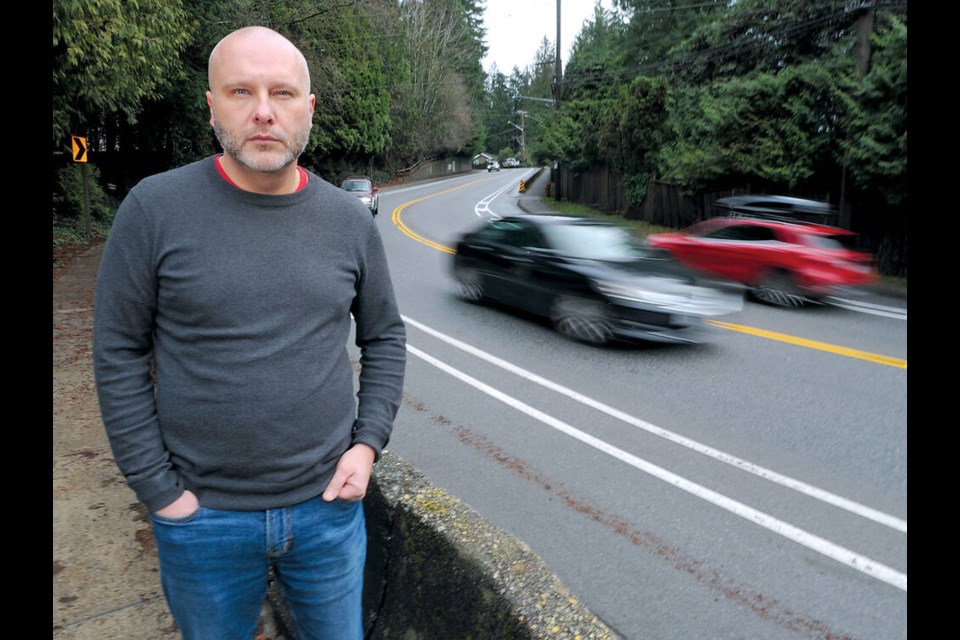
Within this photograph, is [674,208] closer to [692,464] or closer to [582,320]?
[582,320]

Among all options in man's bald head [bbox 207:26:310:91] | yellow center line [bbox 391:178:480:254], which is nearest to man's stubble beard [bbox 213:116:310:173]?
man's bald head [bbox 207:26:310:91]

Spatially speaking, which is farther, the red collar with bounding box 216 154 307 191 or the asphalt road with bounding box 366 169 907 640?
the asphalt road with bounding box 366 169 907 640

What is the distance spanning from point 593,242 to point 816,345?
3.13 m

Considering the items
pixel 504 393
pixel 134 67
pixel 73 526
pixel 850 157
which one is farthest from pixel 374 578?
pixel 850 157

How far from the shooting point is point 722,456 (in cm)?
562

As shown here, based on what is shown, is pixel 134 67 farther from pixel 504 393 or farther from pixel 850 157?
pixel 850 157

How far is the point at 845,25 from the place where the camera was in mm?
22766

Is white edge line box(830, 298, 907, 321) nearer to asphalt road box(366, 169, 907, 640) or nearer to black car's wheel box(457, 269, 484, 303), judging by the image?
asphalt road box(366, 169, 907, 640)

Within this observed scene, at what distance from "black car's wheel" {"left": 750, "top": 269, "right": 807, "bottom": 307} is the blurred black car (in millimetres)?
1324

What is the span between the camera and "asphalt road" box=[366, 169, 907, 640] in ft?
12.5

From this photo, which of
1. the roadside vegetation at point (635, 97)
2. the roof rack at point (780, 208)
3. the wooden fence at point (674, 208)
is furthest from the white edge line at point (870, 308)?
the wooden fence at point (674, 208)

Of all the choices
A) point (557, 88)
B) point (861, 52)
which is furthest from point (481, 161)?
point (861, 52)

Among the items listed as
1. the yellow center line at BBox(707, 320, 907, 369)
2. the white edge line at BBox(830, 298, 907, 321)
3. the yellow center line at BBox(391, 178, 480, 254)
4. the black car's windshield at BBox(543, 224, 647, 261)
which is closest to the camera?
the yellow center line at BBox(707, 320, 907, 369)

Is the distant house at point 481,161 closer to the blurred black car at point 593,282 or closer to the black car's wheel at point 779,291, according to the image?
the black car's wheel at point 779,291
